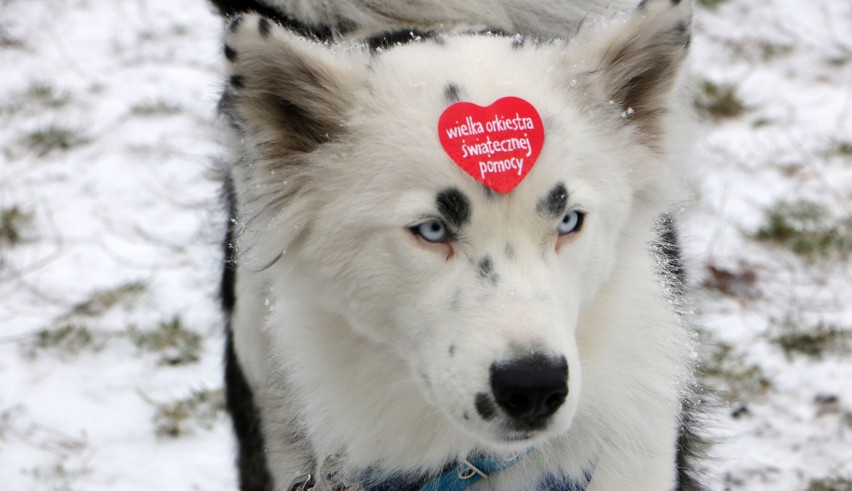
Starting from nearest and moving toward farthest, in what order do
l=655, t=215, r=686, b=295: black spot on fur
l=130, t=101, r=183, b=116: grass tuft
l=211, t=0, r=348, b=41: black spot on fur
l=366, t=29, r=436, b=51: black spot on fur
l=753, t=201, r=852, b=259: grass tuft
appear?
l=366, t=29, r=436, b=51: black spot on fur → l=655, t=215, r=686, b=295: black spot on fur → l=211, t=0, r=348, b=41: black spot on fur → l=753, t=201, r=852, b=259: grass tuft → l=130, t=101, r=183, b=116: grass tuft

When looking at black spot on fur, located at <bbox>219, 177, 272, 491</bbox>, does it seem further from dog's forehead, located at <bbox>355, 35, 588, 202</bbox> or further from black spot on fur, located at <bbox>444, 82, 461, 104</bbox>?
black spot on fur, located at <bbox>444, 82, 461, 104</bbox>

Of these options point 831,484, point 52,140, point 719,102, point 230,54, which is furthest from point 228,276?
point 719,102

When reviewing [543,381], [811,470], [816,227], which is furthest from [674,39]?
[816,227]

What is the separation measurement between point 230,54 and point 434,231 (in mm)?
584

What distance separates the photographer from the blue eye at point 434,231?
6.79 feet

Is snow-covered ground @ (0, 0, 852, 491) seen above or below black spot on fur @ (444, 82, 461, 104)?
below

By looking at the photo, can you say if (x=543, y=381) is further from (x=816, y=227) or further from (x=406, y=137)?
(x=816, y=227)

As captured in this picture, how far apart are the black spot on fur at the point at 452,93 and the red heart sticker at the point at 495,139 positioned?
4 cm

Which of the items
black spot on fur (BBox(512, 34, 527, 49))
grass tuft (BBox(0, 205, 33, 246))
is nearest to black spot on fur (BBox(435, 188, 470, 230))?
black spot on fur (BBox(512, 34, 527, 49))

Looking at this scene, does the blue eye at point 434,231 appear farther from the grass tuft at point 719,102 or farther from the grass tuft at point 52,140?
the grass tuft at point 52,140

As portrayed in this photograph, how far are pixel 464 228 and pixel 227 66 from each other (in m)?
0.64

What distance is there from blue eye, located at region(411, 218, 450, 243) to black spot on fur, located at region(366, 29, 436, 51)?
0.57 meters

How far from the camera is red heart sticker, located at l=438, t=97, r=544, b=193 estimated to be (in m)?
2.02

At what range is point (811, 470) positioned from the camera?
3.39 m
